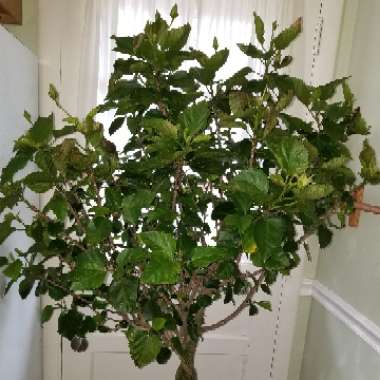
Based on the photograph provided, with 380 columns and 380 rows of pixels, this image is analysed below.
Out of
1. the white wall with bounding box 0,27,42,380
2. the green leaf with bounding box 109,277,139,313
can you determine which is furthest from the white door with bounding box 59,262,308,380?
the green leaf with bounding box 109,277,139,313

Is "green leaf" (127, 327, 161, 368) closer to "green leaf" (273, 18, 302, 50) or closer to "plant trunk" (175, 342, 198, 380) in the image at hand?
"plant trunk" (175, 342, 198, 380)

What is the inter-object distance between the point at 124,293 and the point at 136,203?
0.54 feet

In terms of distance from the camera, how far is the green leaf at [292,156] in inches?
21.0

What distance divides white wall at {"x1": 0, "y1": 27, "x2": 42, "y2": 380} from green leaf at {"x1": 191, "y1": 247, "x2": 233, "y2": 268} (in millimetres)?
632

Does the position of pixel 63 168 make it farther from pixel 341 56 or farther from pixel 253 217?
pixel 341 56

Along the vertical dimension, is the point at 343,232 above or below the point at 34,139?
below

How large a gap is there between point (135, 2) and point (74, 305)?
1083mm

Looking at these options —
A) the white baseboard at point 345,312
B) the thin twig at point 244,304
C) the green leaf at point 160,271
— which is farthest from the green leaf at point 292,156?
the white baseboard at point 345,312

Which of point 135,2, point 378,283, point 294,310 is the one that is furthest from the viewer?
point 294,310

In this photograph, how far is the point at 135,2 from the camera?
133 cm

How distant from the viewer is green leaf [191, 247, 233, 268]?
580 mm

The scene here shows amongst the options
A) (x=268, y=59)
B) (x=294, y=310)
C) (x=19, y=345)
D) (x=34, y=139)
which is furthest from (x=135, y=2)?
(x=294, y=310)

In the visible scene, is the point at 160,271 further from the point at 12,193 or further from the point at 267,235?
the point at 12,193

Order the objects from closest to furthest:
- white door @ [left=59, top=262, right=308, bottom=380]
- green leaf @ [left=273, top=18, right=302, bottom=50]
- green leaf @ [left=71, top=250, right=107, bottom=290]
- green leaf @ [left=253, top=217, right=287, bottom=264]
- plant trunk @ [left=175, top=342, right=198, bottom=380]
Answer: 1. green leaf @ [left=253, top=217, right=287, bottom=264]
2. green leaf @ [left=71, top=250, right=107, bottom=290]
3. green leaf @ [left=273, top=18, right=302, bottom=50]
4. plant trunk @ [left=175, top=342, right=198, bottom=380]
5. white door @ [left=59, top=262, right=308, bottom=380]
